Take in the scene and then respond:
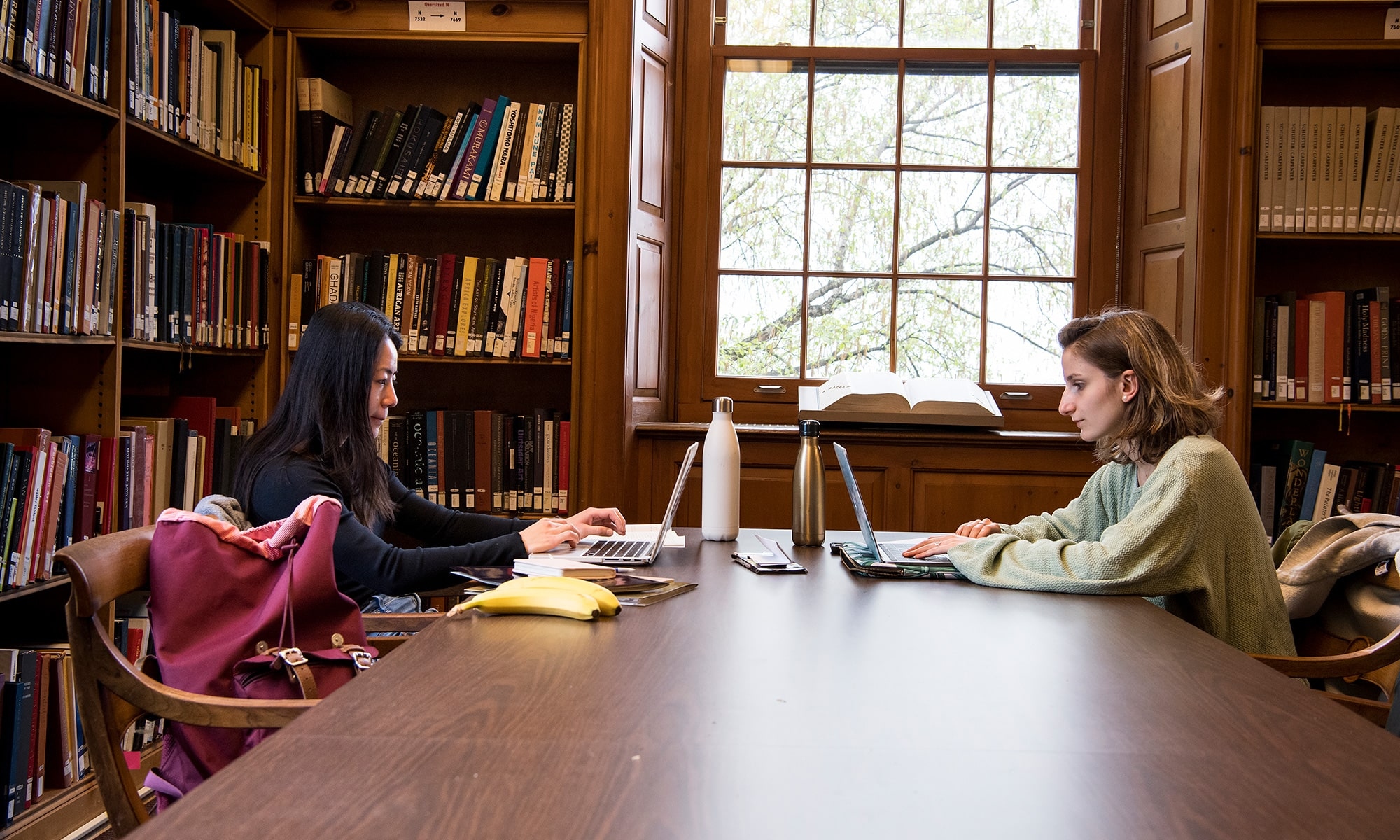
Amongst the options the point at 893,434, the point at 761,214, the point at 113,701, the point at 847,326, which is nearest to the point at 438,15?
the point at 761,214

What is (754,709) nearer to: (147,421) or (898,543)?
(898,543)

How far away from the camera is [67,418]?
236 cm

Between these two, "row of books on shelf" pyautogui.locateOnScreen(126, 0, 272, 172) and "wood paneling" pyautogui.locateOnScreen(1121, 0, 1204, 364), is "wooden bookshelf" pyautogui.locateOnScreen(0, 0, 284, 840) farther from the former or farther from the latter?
"wood paneling" pyautogui.locateOnScreen(1121, 0, 1204, 364)

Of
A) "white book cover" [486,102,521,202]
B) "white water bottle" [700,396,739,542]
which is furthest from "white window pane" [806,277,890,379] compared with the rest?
"white water bottle" [700,396,739,542]

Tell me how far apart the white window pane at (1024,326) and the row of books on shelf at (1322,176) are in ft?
2.10

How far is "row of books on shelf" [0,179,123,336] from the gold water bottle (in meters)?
1.53

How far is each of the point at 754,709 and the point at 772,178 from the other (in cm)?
270

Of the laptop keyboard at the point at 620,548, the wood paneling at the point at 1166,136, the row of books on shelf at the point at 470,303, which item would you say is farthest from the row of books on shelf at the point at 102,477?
the wood paneling at the point at 1166,136

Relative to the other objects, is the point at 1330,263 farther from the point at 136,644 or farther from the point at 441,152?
the point at 136,644

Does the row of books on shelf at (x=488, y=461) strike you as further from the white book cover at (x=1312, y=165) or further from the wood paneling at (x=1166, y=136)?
the white book cover at (x=1312, y=165)

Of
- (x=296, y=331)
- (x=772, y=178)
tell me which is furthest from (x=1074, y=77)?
(x=296, y=331)

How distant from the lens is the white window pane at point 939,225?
340cm

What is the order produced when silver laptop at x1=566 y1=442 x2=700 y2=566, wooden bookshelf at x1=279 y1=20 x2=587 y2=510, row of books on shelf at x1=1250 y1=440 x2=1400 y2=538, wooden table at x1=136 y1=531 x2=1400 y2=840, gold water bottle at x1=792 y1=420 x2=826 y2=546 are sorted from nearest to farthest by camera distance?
wooden table at x1=136 y1=531 x2=1400 y2=840, silver laptop at x1=566 y1=442 x2=700 y2=566, gold water bottle at x1=792 y1=420 x2=826 y2=546, row of books on shelf at x1=1250 y1=440 x2=1400 y2=538, wooden bookshelf at x1=279 y1=20 x2=587 y2=510

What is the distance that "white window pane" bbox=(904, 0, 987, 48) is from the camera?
11.1 feet
